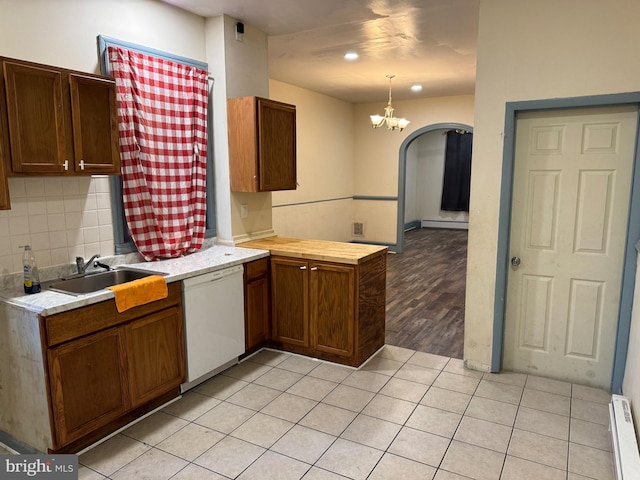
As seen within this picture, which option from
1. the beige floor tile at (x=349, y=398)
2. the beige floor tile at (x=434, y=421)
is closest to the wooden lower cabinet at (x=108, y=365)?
the beige floor tile at (x=349, y=398)

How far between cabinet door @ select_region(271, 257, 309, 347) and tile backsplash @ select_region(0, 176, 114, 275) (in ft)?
4.09

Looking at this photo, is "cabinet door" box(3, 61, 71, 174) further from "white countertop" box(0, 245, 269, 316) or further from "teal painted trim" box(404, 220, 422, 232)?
"teal painted trim" box(404, 220, 422, 232)

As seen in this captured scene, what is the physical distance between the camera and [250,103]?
348 cm

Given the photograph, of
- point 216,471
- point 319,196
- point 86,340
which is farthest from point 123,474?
point 319,196

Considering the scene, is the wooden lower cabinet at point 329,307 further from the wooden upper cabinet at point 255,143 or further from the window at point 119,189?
the window at point 119,189

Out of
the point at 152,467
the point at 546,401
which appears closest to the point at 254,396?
the point at 152,467

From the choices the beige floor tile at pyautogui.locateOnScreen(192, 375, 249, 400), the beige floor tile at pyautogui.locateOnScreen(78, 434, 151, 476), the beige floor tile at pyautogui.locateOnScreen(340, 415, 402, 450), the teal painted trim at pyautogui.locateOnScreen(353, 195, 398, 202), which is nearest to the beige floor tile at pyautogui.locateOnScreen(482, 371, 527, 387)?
the beige floor tile at pyautogui.locateOnScreen(340, 415, 402, 450)

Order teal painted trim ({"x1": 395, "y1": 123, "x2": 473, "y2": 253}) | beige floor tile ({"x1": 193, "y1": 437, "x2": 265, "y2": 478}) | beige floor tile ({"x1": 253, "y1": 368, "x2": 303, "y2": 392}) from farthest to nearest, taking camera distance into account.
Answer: teal painted trim ({"x1": 395, "y1": 123, "x2": 473, "y2": 253}), beige floor tile ({"x1": 253, "y1": 368, "x2": 303, "y2": 392}), beige floor tile ({"x1": 193, "y1": 437, "x2": 265, "y2": 478})

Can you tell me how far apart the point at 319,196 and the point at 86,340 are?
17.6 ft

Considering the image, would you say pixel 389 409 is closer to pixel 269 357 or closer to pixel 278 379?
pixel 278 379

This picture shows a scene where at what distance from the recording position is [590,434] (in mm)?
2539

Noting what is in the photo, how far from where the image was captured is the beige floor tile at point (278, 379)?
3.14m

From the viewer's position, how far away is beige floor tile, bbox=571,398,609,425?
2.69 m

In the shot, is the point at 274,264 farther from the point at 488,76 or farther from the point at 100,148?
the point at 488,76
